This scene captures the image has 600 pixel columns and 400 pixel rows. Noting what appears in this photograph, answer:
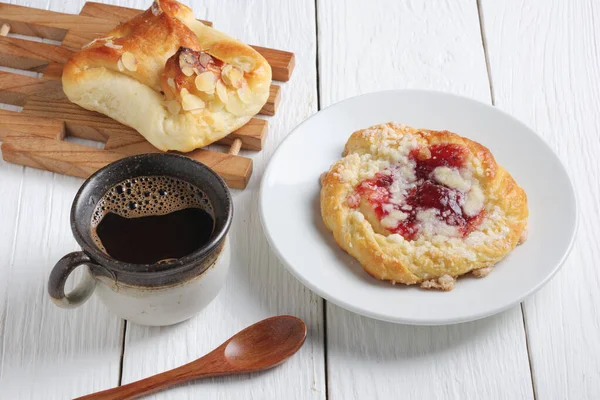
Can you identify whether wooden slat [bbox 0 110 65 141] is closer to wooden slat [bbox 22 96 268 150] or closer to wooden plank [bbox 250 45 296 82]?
wooden slat [bbox 22 96 268 150]

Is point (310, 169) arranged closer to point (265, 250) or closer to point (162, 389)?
point (265, 250)

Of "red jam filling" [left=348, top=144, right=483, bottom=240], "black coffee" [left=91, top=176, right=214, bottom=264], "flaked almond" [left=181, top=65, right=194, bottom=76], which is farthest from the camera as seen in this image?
"flaked almond" [left=181, top=65, right=194, bottom=76]

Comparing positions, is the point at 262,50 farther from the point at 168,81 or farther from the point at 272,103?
the point at 168,81

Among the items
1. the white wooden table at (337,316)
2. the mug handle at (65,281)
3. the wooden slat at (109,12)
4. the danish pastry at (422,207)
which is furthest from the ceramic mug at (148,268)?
the wooden slat at (109,12)

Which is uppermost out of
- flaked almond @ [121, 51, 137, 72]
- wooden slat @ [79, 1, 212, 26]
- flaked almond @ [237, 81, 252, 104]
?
flaked almond @ [237, 81, 252, 104]

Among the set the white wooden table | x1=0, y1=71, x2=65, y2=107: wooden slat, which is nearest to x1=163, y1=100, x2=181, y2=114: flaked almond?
the white wooden table

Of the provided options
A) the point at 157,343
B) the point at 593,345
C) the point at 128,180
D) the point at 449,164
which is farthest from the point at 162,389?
the point at 593,345

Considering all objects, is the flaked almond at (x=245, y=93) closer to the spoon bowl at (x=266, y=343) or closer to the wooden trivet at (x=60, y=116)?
the wooden trivet at (x=60, y=116)

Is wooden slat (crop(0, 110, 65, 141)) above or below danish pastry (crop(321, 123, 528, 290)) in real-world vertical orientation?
below
